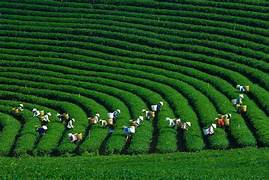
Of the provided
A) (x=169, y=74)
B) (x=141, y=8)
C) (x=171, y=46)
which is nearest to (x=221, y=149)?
(x=169, y=74)

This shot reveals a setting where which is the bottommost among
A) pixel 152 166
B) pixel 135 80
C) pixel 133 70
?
pixel 152 166

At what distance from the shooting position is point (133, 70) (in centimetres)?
5200

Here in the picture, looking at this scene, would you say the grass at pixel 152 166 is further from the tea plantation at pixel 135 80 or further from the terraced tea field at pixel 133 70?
the terraced tea field at pixel 133 70

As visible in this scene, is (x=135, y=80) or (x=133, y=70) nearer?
(x=135, y=80)

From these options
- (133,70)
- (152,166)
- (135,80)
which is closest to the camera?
(152,166)

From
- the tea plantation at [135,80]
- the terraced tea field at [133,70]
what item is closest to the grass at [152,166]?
the tea plantation at [135,80]

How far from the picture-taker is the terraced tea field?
131 feet

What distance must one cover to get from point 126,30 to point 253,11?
11083 millimetres

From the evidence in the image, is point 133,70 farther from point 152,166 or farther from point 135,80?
point 152,166

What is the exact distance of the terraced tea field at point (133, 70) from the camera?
1577 inches

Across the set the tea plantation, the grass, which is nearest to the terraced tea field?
the tea plantation

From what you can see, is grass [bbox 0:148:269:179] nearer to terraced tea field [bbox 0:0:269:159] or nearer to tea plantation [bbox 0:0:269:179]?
tea plantation [bbox 0:0:269:179]

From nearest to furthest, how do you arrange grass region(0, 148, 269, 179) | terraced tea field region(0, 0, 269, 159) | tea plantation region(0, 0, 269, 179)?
grass region(0, 148, 269, 179) → tea plantation region(0, 0, 269, 179) → terraced tea field region(0, 0, 269, 159)

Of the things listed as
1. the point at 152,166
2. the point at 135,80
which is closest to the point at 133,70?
the point at 135,80
